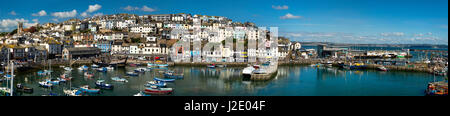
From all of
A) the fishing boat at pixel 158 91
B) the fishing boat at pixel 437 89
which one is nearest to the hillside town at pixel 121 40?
the fishing boat at pixel 158 91

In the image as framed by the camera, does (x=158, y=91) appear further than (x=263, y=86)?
No

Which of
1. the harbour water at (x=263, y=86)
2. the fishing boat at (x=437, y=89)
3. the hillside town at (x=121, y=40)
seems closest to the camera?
the harbour water at (x=263, y=86)

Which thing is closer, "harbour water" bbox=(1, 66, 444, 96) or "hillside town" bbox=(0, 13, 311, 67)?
"harbour water" bbox=(1, 66, 444, 96)

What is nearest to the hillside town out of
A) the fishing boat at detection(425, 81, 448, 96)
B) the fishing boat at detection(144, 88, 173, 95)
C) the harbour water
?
the harbour water

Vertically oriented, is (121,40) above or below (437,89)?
above

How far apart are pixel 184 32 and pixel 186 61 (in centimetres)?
801

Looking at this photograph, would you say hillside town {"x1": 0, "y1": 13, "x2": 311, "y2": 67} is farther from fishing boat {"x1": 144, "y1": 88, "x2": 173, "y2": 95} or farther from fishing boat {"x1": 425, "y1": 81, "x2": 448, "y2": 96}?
fishing boat {"x1": 425, "y1": 81, "x2": 448, "y2": 96}

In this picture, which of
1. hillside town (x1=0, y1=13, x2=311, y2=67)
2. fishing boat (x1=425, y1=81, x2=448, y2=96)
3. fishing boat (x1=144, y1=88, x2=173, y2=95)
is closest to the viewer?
fishing boat (x1=144, y1=88, x2=173, y2=95)

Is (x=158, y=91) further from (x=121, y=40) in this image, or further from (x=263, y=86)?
(x=121, y=40)

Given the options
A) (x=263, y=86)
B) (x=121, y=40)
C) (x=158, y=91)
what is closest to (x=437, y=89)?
(x=263, y=86)

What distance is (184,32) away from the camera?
2795cm

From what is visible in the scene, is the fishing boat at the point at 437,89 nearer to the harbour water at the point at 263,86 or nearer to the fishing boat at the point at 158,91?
the harbour water at the point at 263,86
